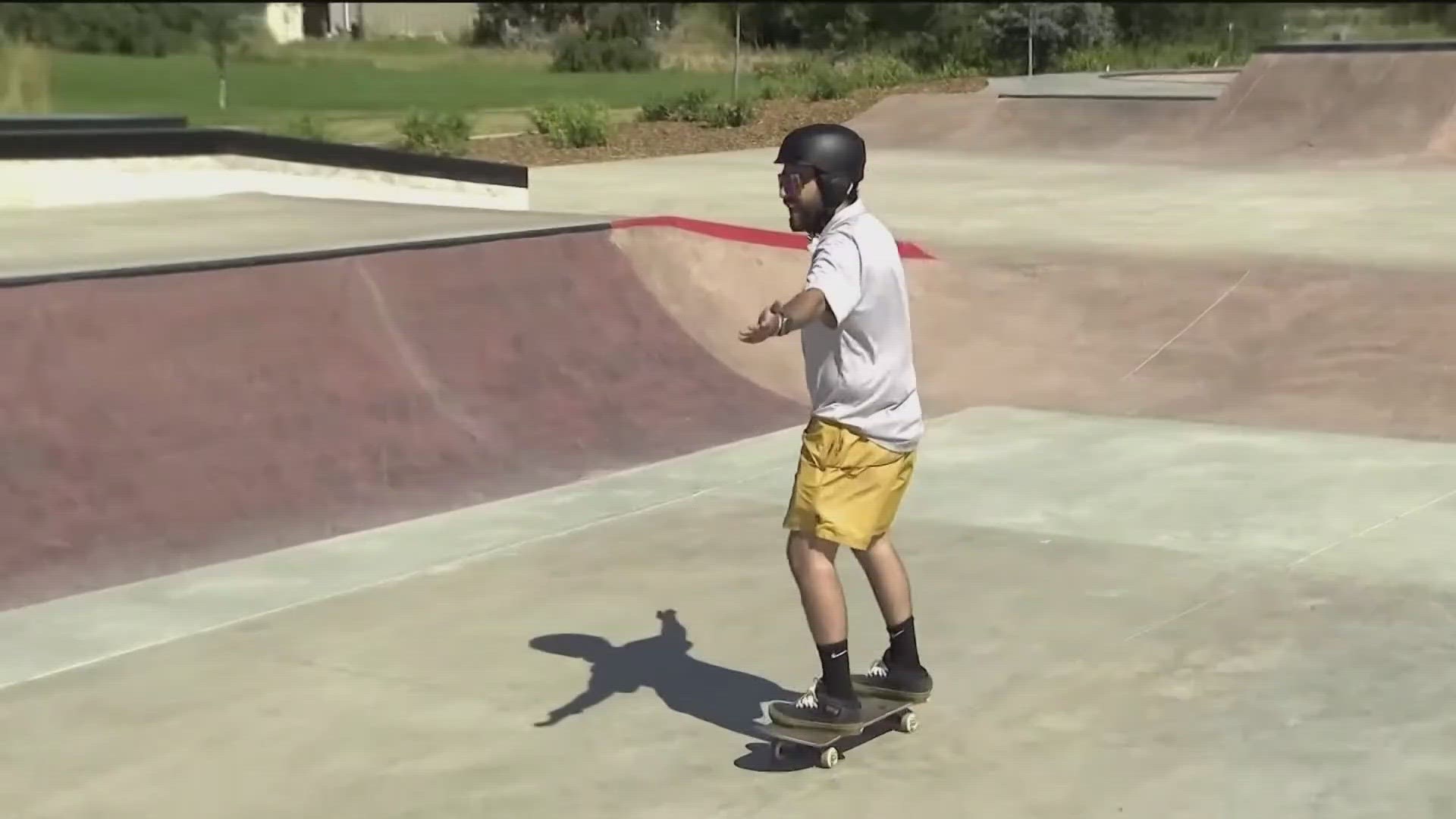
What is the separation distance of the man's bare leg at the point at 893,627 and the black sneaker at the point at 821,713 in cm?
28

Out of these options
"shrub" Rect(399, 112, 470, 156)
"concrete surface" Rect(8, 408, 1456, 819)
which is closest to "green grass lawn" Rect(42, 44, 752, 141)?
"shrub" Rect(399, 112, 470, 156)

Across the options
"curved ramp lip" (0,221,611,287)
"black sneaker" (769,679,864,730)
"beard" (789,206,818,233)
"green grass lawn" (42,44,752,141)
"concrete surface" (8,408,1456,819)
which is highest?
"beard" (789,206,818,233)

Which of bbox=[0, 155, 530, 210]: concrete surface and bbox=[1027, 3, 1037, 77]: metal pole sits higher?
bbox=[1027, 3, 1037, 77]: metal pole

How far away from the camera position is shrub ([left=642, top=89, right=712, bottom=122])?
30.5m

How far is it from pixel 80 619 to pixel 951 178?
16965 mm

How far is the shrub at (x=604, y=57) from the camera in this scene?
192 ft

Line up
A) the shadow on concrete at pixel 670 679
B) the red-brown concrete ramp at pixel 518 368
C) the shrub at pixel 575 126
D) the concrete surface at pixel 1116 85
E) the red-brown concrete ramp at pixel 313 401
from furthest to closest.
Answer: the concrete surface at pixel 1116 85, the shrub at pixel 575 126, the red-brown concrete ramp at pixel 518 368, the red-brown concrete ramp at pixel 313 401, the shadow on concrete at pixel 670 679

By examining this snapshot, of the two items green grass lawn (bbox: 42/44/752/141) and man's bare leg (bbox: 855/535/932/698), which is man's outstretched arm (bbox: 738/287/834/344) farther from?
green grass lawn (bbox: 42/44/752/141)

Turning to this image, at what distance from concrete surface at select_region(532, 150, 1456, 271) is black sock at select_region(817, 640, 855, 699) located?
958 centimetres

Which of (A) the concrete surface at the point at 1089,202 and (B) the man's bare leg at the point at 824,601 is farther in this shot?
(A) the concrete surface at the point at 1089,202

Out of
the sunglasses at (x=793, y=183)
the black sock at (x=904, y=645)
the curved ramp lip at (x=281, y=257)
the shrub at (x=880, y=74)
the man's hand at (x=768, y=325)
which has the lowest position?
the black sock at (x=904, y=645)

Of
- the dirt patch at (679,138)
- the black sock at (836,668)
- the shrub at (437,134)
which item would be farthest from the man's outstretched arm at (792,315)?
the shrub at (437,134)

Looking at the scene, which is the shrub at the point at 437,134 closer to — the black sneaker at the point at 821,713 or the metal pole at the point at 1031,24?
the metal pole at the point at 1031,24

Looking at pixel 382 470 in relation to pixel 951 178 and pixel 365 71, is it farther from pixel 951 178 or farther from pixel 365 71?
pixel 365 71
